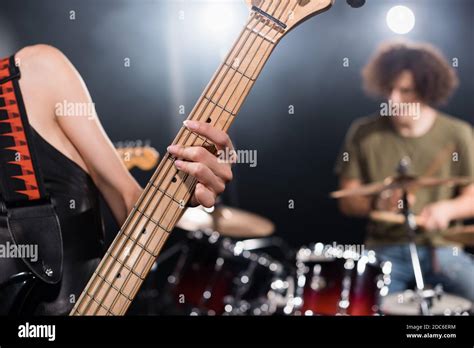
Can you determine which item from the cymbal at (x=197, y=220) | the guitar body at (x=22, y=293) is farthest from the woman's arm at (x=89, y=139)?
the cymbal at (x=197, y=220)

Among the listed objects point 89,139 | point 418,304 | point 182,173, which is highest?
point 89,139

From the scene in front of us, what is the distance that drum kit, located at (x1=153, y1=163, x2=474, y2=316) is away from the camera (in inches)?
139

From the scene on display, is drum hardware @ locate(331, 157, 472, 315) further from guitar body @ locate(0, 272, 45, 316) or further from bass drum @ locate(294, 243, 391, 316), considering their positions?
guitar body @ locate(0, 272, 45, 316)

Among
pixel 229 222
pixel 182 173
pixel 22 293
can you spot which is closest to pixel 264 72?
pixel 229 222

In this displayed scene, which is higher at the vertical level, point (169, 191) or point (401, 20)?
point (401, 20)

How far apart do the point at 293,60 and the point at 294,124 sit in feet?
1.12

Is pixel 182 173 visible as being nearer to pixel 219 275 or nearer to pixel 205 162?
pixel 205 162

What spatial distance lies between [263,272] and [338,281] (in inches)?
19.4

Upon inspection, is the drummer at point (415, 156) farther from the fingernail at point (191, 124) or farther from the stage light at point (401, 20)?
the fingernail at point (191, 124)

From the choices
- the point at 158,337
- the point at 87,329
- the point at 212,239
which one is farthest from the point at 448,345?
the point at 212,239

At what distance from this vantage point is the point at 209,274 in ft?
12.8

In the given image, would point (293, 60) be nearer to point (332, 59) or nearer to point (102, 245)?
point (332, 59)

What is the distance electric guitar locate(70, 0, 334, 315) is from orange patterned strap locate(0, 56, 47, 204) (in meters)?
0.42

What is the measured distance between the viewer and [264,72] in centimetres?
312
